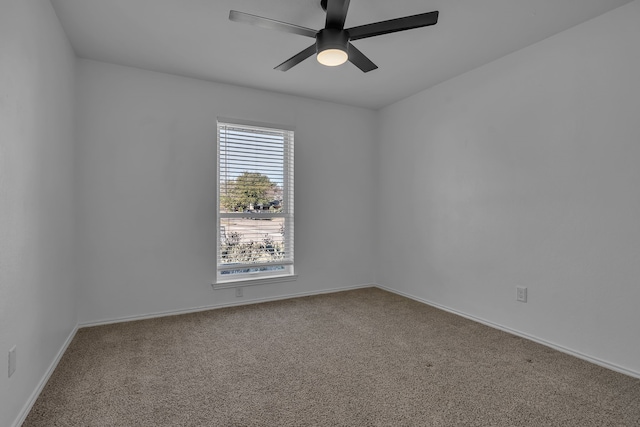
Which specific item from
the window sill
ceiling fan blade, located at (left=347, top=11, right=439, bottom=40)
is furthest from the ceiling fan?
the window sill

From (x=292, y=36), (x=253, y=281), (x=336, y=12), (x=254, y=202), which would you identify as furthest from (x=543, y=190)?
(x=253, y=281)

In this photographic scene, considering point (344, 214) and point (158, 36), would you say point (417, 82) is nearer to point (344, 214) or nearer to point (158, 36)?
point (344, 214)

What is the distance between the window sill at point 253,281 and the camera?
3780mm

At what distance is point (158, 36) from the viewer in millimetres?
2744

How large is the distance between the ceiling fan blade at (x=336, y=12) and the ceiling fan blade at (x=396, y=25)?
0.10 meters

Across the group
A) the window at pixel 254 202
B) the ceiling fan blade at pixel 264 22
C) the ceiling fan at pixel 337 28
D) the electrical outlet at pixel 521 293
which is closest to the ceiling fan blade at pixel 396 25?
the ceiling fan at pixel 337 28

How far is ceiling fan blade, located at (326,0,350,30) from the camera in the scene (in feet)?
6.09

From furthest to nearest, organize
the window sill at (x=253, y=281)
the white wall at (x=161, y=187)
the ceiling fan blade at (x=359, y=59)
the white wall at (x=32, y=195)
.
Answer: the window sill at (x=253, y=281) → the white wall at (x=161, y=187) → the ceiling fan blade at (x=359, y=59) → the white wall at (x=32, y=195)

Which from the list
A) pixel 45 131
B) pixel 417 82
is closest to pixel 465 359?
pixel 417 82

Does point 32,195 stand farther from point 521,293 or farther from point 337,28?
point 521,293

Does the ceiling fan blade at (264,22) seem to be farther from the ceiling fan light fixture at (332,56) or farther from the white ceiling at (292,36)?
the white ceiling at (292,36)

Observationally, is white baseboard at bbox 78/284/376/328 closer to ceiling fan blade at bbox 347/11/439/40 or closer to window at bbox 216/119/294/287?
window at bbox 216/119/294/287

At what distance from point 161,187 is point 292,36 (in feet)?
6.60

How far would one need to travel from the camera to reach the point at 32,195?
2.00 metres
